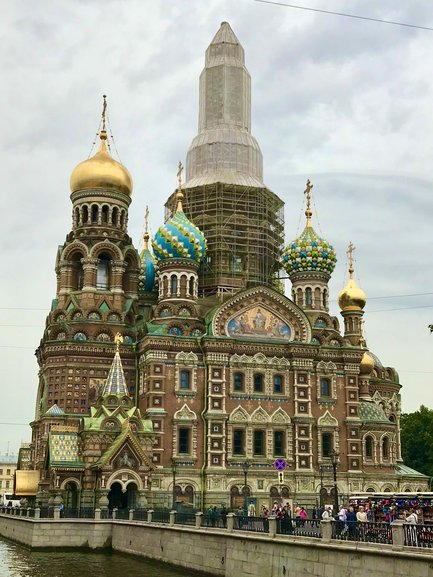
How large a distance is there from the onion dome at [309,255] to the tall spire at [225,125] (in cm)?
531

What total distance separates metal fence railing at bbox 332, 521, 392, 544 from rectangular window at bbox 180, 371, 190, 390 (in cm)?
2306

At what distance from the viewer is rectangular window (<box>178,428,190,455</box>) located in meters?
42.5

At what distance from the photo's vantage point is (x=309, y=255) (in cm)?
4806

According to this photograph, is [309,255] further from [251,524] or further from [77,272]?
[251,524]

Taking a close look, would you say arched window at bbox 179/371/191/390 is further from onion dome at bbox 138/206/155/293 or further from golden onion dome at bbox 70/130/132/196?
golden onion dome at bbox 70/130/132/196

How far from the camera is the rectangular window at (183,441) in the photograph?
139 feet

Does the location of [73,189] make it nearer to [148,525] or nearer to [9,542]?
[9,542]

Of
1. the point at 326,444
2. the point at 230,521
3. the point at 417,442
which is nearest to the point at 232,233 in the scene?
the point at 326,444

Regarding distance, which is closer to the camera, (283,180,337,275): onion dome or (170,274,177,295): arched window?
(170,274,177,295): arched window

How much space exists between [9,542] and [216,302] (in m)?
17.3

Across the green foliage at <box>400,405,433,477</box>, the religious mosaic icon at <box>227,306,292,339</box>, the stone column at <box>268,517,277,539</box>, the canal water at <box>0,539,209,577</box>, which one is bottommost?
the canal water at <box>0,539,209,577</box>

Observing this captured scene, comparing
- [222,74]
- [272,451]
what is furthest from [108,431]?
[222,74]

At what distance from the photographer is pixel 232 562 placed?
23.9 metres

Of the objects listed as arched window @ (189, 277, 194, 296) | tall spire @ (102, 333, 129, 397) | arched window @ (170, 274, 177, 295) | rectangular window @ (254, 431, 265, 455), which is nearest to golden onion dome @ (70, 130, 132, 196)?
arched window @ (170, 274, 177, 295)
